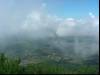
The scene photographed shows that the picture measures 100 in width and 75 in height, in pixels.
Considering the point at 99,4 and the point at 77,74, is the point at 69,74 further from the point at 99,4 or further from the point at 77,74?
the point at 99,4

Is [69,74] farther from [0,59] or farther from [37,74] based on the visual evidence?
[0,59]

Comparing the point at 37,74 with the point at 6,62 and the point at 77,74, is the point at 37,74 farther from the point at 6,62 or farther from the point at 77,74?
the point at 6,62

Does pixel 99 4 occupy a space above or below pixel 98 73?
above

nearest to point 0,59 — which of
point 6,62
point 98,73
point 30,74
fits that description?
point 6,62

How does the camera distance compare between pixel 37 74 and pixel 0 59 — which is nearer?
pixel 37 74

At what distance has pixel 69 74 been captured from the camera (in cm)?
1498

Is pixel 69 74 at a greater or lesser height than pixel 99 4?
lesser

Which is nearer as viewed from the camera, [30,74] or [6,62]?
[30,74]

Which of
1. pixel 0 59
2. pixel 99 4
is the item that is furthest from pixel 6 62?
pixel 99 4

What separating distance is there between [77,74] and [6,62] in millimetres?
19250

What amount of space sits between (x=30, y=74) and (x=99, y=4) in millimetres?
5128

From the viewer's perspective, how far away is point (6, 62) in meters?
33.1

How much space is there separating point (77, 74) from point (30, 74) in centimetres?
249

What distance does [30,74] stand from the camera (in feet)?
50.0
